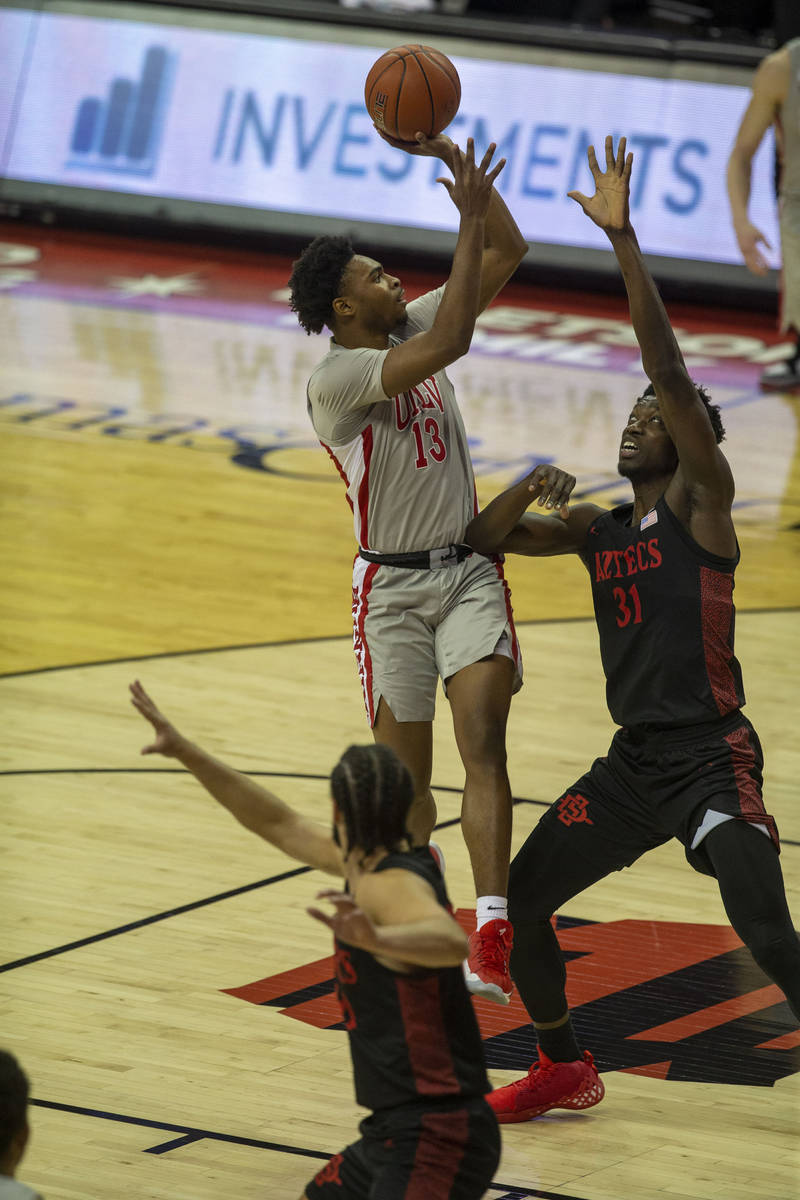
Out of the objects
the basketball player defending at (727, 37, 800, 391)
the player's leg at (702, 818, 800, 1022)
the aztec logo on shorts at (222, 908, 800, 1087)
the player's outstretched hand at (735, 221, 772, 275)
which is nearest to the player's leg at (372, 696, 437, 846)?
the aztec logo on shorts at (222, 908, 800, 1087)

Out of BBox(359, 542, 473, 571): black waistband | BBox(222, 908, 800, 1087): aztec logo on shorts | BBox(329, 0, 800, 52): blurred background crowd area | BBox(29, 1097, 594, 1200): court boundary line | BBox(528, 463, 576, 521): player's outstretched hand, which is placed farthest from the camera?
BBox(329, 0, 800, 52): blurred background crowd area

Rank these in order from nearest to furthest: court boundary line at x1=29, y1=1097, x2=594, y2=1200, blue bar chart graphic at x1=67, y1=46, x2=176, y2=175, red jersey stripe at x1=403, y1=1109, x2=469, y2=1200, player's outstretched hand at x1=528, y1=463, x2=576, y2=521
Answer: red jersey stripe at x1=403, y1=1109, x2=469, y2=1200 < court boundary line at x1=29, y1=1097, x2=594, y2=1200 < player's outstretched hand at x1=528, y1=463, x2=576, y2=521 < blue bar chart graphic at x1=67, y1=46, x2=176, y2=175

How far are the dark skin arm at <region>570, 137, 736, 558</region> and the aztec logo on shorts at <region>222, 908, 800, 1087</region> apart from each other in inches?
62.4

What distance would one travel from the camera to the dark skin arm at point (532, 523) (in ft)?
17.6

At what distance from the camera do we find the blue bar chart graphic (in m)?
18.9

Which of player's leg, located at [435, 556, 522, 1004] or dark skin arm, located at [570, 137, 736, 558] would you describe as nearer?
dark skin arm, located at [570, 137, 736, 558]

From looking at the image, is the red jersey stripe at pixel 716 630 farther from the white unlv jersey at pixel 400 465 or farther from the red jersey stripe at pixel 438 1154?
the red jersey stripe at pixel 438 1154

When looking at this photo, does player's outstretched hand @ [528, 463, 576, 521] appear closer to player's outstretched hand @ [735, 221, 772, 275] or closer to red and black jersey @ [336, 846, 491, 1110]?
red and black jersey @ [336, 846, 491, 1110]

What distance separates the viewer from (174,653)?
9.52m

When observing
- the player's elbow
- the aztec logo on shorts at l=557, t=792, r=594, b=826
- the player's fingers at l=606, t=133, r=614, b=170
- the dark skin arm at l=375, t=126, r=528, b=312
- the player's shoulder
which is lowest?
the aztec logo on shorts at l=557, t=792, r=594, b=826

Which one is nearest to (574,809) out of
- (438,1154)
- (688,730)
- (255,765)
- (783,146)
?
(688,730)

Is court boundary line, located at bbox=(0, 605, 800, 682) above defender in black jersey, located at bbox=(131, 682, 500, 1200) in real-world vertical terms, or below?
below

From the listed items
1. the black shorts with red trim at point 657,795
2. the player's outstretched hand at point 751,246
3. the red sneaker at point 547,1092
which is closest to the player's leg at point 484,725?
the black shorts with red trim at point 657,795

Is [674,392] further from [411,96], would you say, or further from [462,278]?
[411,96]
